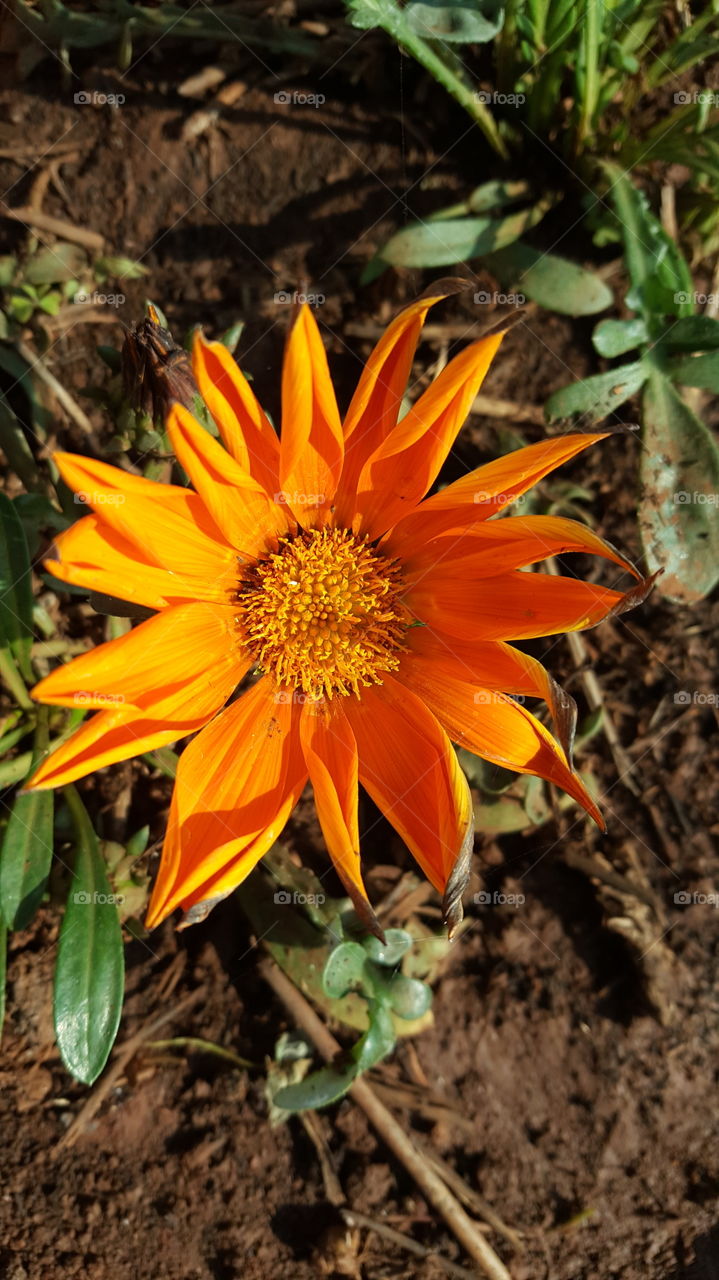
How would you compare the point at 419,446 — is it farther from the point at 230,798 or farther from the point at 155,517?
the point at 230,798

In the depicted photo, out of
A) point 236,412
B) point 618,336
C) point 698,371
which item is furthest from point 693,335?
point 236,412

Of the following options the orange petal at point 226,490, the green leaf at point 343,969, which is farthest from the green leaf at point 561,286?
the green leaf at point 343,969

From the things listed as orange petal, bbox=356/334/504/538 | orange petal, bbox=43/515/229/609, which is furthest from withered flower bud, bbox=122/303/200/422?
orange petal, bbox=356/334/504/538

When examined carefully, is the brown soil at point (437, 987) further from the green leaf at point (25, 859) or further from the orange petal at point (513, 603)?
the orange petal at point (513, 603)

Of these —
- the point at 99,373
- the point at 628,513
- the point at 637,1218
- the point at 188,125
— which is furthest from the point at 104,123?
the point at 637,1218

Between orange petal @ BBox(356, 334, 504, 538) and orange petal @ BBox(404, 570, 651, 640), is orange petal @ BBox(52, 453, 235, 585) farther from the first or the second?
orange petal @ BBox(404, 570, 651, 640)
